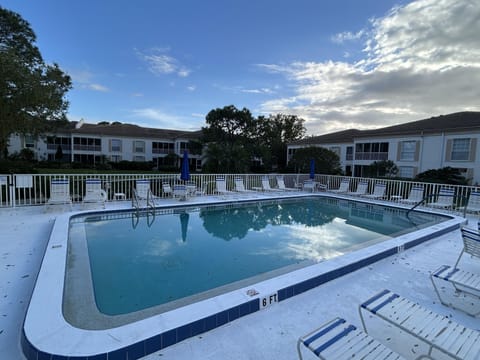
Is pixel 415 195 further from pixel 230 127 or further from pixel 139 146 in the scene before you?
pixel 139 146

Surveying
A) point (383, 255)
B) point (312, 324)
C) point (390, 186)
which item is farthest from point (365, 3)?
point (312, 324)

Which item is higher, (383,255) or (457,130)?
(457,130)

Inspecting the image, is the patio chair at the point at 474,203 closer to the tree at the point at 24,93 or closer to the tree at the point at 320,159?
the tree at the point at 320,159

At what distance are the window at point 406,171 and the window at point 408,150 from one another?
2.19 feet

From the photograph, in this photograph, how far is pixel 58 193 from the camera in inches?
304

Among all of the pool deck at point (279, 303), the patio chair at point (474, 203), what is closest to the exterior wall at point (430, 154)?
the patio chair at point (474, 203)

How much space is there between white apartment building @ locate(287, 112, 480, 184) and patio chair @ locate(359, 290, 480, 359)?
19017 mm

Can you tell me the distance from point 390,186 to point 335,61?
6.64 m

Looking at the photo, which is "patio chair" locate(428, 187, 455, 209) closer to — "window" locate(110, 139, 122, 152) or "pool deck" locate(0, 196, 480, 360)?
"pool deck" locate(0, 196, 480, 360)

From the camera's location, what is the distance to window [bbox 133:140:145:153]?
102 feet

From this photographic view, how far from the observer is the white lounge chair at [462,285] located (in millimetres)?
2996

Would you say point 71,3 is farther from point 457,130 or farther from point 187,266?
point 457,130

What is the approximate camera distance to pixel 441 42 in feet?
31.5

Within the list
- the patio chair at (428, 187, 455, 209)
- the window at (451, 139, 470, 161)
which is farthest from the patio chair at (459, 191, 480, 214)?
the window at (451, 139, 470, 161)
